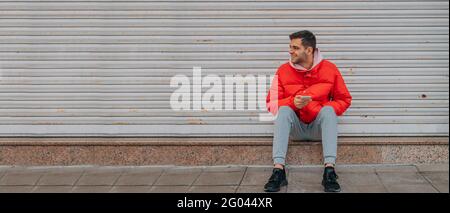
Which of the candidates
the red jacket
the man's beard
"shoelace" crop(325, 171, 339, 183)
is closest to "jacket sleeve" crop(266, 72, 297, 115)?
the red jacket

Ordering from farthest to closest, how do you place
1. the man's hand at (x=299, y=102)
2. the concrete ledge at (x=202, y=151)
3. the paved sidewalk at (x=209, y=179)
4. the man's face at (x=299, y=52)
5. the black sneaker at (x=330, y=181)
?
the concrete ledge at (x=202, y=151) < the man's face at (x=299, y=52) < the man's hand at (x=299, y=102) < the paved sidewalk at (x=209, y=179) < the black sneaker at (x=330, y=181)

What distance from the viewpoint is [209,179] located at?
6.68m

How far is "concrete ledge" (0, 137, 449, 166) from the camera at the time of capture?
7.04 metres

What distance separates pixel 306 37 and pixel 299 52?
0.17 metres

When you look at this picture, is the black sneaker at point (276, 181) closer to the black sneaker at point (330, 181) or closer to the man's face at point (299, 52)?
the black sneaker at point (330, 181)

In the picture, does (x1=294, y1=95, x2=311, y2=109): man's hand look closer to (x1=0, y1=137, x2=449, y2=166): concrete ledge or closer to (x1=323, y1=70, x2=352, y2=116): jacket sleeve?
(x1=323, y1=70, x2=352, y2=116): jacket sleeve

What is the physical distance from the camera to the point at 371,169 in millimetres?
6934

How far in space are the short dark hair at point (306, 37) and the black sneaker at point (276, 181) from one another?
1.28 meters

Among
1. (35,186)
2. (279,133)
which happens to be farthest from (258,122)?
(35,186)

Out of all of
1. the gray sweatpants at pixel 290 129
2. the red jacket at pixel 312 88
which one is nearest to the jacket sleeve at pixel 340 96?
the red jacket at pixel 312 88

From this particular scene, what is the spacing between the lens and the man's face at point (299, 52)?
6570 mm

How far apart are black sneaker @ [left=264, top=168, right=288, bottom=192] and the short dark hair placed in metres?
1.28

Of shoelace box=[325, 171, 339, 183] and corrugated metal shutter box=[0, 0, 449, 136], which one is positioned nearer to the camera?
shoelace box=[325, 171, 339, 183]
